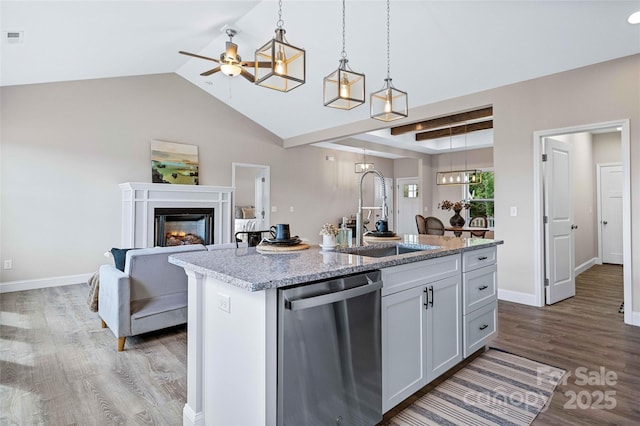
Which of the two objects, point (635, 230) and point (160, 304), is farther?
point (635, 230)

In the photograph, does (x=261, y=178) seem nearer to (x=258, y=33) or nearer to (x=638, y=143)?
(x=258, y=33)

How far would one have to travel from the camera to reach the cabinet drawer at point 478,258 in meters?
2.45

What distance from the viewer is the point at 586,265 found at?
21.1 feet

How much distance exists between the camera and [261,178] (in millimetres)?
7578

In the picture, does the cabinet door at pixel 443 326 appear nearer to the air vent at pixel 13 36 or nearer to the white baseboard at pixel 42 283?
the air vent at pixel 13 36

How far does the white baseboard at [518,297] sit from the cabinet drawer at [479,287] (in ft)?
5.48

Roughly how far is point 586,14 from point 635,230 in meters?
2.16

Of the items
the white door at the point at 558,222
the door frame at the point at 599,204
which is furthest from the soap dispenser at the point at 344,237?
the door frame at the point at 599,204

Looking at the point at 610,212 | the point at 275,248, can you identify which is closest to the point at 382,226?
the point at 275,248

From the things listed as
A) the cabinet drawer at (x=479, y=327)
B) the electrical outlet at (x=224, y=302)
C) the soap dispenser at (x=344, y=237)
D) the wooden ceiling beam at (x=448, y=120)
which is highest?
the wooden ceiling beam at (x=448, y=120)

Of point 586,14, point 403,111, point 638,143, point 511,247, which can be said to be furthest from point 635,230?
point 403,111

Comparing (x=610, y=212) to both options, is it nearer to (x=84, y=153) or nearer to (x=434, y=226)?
(x=434, y=226)

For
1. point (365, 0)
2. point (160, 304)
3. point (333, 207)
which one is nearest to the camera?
point (160, 304)

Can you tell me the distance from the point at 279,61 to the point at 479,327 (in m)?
2.45
